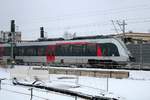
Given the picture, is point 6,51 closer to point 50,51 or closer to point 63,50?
point 50,51

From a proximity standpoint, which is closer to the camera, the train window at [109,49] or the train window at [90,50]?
the train window at [109,49]

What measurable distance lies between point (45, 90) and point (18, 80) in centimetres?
473

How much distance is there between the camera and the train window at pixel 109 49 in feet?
108

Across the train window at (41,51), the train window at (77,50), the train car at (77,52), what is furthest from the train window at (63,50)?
the train window at (41,51)

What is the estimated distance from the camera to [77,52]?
35906mm

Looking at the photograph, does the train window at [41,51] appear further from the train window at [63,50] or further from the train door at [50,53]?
the train window at [63,50]

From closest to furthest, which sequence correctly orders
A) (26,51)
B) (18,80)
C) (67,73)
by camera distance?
(18,80) < (67,73) < (26,51)

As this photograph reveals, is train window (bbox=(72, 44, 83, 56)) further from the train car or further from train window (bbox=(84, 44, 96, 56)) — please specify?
train window (bbox=(84, 44, 96, 56))

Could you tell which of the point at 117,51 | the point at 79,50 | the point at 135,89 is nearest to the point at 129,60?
the point at 117,51

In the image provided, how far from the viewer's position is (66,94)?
14883mm

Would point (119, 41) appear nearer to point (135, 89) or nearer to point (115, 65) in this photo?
point (115, 65)

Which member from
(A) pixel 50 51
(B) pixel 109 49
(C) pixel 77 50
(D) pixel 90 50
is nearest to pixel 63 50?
(C) pixel 77 50

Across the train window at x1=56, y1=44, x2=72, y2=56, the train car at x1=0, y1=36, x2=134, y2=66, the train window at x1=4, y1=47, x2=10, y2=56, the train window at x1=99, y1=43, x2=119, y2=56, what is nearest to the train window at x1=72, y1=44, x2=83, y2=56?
the train car at x1=0, y1=36, x2=134, y2=66

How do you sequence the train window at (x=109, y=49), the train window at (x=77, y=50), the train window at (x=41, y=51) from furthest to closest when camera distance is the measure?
1. the train window at (x=41, y=51)
2. the train window at (x=77, y=50)
3. the train window at (x=109, y=49)
